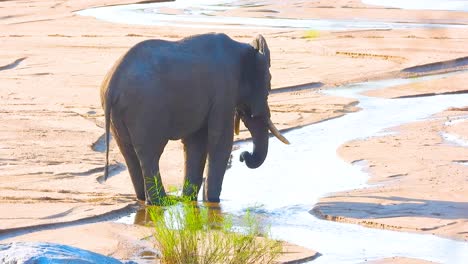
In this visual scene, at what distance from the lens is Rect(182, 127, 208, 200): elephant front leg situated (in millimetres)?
10805

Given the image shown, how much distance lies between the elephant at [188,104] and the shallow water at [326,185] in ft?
1.51

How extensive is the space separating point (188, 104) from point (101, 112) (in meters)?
5.25

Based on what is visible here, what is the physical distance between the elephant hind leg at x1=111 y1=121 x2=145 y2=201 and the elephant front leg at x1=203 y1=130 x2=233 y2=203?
1.91 ft

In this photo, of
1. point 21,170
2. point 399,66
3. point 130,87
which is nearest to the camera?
point 130,87

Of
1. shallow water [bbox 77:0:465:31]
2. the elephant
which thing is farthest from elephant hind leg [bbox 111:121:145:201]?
shallow water [bbox 77:0:465:31]

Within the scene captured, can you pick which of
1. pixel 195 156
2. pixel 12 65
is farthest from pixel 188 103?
pixel 12 65

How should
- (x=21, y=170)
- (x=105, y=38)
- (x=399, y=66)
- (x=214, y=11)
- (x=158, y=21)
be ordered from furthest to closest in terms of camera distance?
1. (x=214, y=11)
2. (x=158, y=21)
3. (x=105, y=38)
4. (x=399, y=66)
5. (x=21, y=170)

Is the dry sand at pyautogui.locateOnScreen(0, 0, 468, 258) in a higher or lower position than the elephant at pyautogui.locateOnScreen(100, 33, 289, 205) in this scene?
lower

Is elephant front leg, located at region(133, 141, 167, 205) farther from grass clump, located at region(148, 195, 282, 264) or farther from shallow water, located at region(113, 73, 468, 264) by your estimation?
grass clump, located at region(148, 195, 282, 264)

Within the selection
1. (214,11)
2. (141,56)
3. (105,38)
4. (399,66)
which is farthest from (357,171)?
(214,11)

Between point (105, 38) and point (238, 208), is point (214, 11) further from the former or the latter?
point (238, 208)

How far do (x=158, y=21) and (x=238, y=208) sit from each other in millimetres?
Result: 17657

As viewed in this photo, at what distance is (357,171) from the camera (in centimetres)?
1185

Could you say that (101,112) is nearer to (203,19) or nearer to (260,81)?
(260,81)
